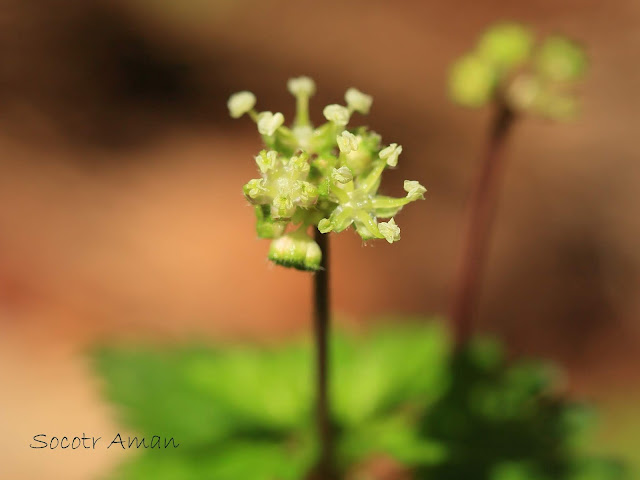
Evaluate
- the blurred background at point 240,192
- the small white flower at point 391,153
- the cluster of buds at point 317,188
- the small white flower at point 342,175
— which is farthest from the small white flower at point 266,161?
the blurred background at point 240,192

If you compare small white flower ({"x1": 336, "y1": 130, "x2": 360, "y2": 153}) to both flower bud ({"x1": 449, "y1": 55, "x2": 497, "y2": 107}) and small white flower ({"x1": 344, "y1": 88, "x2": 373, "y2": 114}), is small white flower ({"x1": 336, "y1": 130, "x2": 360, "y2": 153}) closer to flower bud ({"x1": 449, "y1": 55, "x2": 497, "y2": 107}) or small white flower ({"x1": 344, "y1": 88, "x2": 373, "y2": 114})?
small white flower ({"x1": 344, "y1": 88, "x2": 373, "y2": 114})

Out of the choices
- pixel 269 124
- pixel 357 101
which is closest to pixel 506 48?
pixel 357 101

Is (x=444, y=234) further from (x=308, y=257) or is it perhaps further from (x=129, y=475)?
(x=308, y=257)

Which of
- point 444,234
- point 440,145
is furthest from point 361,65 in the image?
point 444,234

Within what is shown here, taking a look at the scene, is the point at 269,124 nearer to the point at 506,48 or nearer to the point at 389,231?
the point at 389,231

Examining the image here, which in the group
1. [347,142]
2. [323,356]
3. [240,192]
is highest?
[240,192]

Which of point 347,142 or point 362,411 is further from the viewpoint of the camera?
point 362,411

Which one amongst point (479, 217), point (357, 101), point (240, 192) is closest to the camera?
point (357, 101)
